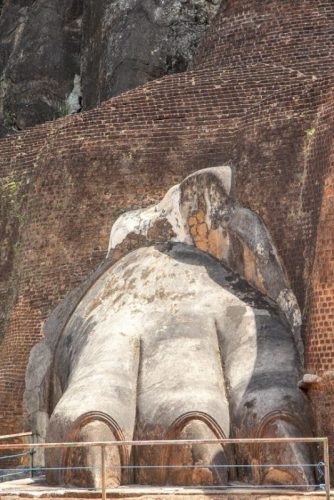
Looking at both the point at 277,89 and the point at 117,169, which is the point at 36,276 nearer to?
the point at 117,169

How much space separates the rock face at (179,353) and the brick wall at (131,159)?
28.8 inches

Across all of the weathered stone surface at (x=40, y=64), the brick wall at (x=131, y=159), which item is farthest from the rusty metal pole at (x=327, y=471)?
the weathered stone surface at (x=40, y=64)

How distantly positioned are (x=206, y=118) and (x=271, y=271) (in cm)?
450

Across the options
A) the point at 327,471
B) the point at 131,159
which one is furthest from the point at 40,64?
the point at 327,471

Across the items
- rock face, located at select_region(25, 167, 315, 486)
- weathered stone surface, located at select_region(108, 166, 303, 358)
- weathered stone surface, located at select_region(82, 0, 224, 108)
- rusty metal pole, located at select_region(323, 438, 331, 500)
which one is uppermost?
weathered stone surface, located at select_region(82, 0, 224, 108)

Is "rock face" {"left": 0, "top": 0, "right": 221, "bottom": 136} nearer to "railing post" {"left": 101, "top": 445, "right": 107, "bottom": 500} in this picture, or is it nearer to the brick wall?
the brick wall

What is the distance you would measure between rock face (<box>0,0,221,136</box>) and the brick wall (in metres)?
7.22

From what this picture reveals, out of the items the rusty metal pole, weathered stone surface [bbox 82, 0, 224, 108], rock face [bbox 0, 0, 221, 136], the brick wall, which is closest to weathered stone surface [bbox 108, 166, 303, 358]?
the brick wall

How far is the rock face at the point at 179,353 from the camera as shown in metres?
Answer: 19.5

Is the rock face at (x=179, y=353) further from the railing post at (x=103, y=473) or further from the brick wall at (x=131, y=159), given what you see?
the railing post at (x=103, y=473)

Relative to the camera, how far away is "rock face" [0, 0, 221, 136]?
3519 cm

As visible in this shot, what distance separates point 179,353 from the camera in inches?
822

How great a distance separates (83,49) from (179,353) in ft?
59.5

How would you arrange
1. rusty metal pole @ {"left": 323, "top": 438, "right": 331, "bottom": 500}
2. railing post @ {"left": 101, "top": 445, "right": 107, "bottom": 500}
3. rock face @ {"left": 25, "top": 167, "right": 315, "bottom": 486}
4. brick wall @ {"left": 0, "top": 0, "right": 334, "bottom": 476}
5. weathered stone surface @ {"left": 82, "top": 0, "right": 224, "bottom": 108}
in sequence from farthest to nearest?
1. weathered stone surface @ {"left": 82, "top": 0, "right": 224, "bottom": 108}
2. brick wall @ {"left": 0, "top": 0, "right": 334, "bottom": 476}
3. rock face @ {"left": 25, "top": 167, "right": 315, "bottom": 486}
4. railing post @ {"left": 101, "top": 445, "right": 107, "bottom": 500}
5. rusty metal pole @ {"left": 323, "top": 438, "right": 331, "bottom": 500}
